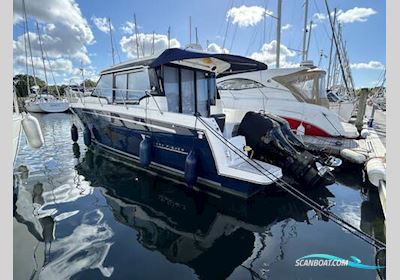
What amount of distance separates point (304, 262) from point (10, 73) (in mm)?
4031

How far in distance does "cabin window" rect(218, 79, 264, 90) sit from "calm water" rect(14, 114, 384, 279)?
601 cm

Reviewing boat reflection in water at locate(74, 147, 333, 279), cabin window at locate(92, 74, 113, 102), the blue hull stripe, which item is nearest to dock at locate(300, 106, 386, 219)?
boat reflection in water at locate(74, 147, 333, 279)

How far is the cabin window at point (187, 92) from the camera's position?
6.75 metres

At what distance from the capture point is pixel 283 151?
5.47m

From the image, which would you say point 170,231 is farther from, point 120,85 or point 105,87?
point 105,87

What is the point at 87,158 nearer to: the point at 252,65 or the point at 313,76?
the point at 252,65

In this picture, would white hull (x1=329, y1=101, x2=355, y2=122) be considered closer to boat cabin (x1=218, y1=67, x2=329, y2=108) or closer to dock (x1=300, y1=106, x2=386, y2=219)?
dock (x1=300, y1=106, x2=386, y2=219)

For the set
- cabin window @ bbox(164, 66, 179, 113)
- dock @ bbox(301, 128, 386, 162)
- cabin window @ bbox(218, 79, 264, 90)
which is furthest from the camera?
cabin window @ bbox(218, 79, 264, 90)

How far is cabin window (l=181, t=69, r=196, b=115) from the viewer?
22.2ft

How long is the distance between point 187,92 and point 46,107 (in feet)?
82.6

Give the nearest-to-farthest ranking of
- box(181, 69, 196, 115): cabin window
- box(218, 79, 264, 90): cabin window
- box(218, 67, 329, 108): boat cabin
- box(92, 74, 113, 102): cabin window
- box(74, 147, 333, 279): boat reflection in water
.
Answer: box(74, 147, 333, 279): boat reflection in water, box(181, 69, 196, 115): cabin window, box(92, 74, 113, 102): cabin window, box(218, 67, 329, 108): boat cabin, box(218, 79, 264, 90): cabin window

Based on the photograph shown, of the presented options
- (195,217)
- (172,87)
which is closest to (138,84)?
(172,87)

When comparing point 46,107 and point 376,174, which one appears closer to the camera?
point 376,174

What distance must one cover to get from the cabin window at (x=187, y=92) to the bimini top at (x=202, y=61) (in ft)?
0.93
